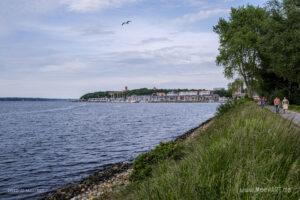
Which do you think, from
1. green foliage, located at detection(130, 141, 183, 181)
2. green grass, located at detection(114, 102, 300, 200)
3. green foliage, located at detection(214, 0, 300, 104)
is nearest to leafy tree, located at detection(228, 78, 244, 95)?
green foliage, located at detection(214, 0, 300, 104)

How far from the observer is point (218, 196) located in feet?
20.7

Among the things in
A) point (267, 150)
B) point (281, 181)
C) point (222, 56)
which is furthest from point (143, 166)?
point (222, 56)

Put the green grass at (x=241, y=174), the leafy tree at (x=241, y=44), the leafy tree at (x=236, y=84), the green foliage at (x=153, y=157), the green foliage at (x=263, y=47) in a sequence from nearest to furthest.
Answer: the green grass at (x=241, y=174) < the green foliage at (x=153, y=157) < the green foliage at (x=263, y=47) < the leafy tree at (x=241, y=44) < the leafy tree at (x=236, y=84)

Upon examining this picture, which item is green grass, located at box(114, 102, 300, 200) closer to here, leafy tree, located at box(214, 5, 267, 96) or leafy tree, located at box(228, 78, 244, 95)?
leafy tree, located at box(214, 5, 267, 96)

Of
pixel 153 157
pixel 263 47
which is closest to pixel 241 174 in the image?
pixel 153 157

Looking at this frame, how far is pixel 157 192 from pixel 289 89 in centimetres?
5805

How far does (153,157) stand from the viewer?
1644cm

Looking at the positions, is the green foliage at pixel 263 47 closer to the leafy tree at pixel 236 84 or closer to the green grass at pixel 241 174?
the leafy tree at pixel 236 84

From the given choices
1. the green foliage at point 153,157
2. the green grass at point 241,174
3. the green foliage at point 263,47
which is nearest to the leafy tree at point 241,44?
the green foliage at point 263,47

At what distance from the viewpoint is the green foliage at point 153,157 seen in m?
14.7

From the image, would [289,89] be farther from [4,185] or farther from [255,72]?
[4,185]

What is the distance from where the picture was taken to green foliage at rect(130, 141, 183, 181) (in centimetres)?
1466

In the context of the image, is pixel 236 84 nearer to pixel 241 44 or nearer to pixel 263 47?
pixel 241 44

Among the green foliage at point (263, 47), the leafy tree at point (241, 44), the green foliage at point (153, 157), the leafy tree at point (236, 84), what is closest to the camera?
the green foliage at point (153, 157)
